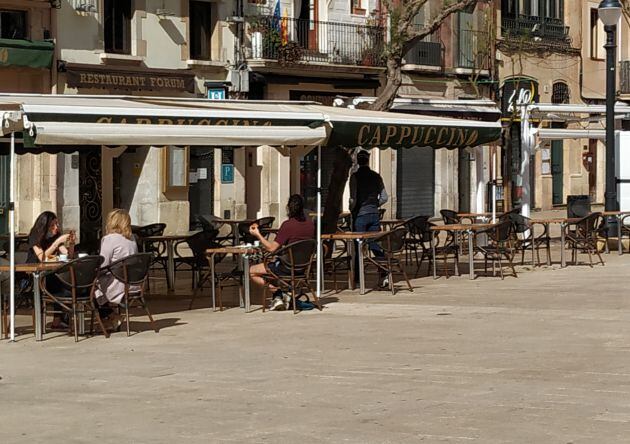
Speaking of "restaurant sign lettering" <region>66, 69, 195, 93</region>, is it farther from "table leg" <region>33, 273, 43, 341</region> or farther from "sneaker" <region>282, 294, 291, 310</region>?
"table leg" <region>33, 273, 43, 341</region>

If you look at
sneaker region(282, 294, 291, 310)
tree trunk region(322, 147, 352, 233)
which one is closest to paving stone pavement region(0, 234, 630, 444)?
sneaker region(282, 294, 291, 310)

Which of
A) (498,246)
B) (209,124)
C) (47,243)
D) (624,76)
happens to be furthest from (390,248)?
(624,76)

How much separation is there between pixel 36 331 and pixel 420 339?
3.62 metres

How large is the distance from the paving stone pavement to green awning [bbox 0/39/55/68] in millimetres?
13175

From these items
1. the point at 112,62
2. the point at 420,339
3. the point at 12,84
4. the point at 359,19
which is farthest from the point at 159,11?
the point at 420,339

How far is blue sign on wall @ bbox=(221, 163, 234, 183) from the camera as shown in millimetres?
35312

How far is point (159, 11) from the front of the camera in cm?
3325

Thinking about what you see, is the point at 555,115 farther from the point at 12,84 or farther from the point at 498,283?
the point at 12,84

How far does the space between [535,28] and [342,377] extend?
34.9 metres

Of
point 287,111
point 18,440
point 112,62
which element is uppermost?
point 112,62

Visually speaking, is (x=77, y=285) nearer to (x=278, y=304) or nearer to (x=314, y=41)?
(x=278, y=304)

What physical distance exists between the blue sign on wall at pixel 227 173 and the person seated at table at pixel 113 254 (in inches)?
796

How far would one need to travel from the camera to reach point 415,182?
41156 millimetres

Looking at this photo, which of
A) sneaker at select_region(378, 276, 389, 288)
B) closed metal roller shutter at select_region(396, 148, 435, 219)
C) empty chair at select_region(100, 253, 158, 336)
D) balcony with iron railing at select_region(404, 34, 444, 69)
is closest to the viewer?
empty chair at select_region(100, 253, 158, 336)
